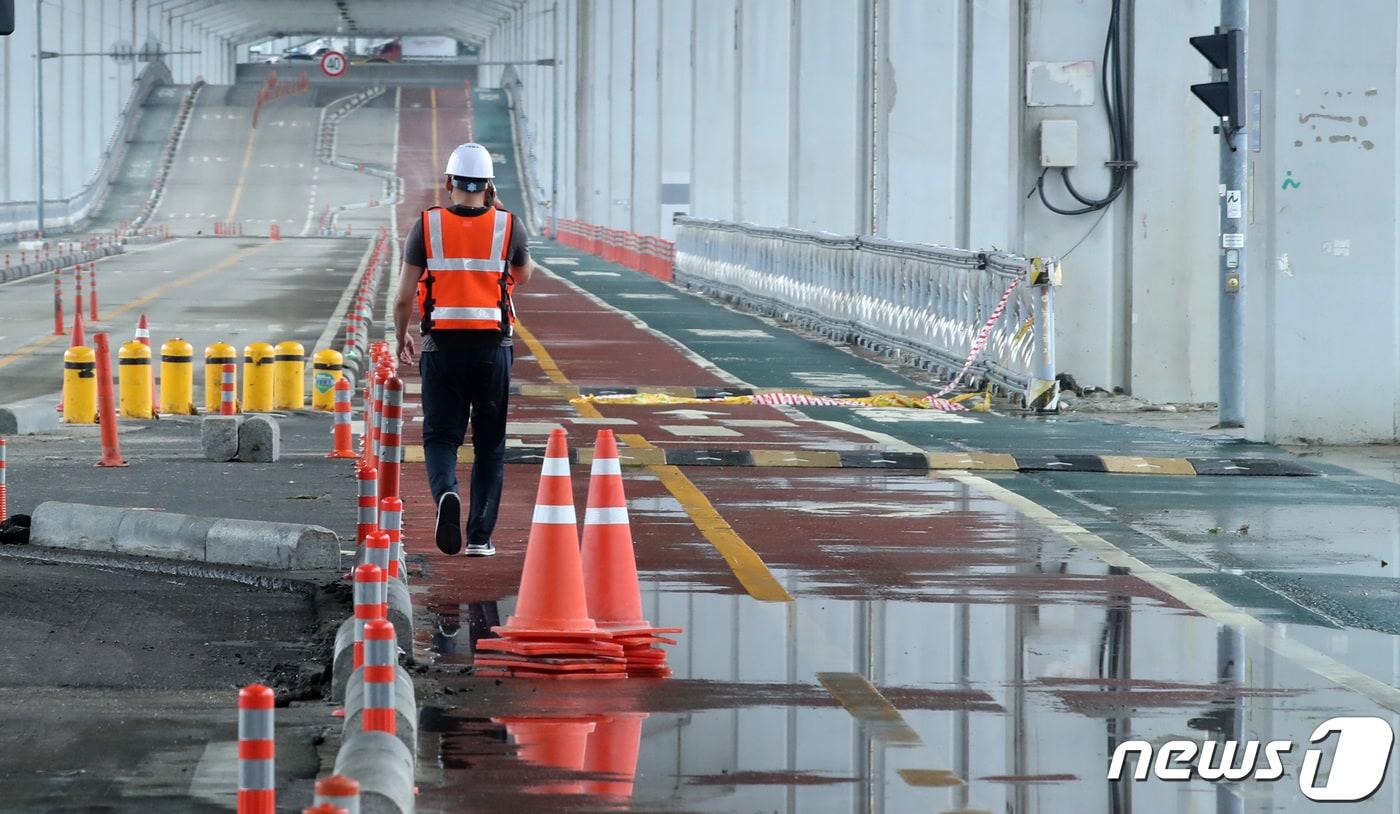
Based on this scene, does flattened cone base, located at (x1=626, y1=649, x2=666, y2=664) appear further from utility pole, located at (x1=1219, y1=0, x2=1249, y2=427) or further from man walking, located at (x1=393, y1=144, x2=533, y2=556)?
utility pole, located at (x1=1219, y1=0, x2=1249, y2=427)

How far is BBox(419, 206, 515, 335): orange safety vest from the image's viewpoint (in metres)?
11.5

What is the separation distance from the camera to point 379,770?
20.1ft

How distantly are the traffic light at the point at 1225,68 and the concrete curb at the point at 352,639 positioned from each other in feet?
36.6

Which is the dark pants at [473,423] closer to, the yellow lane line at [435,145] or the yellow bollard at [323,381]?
the yellow bollard at [323,381]

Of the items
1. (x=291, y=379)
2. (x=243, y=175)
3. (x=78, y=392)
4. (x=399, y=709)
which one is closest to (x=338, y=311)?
(x=291, y=379)

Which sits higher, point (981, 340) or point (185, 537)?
point (981, 340)

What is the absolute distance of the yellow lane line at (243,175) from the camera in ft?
315

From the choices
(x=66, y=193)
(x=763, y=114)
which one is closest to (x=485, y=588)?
(x=763, y=114)

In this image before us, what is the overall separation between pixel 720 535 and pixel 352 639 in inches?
180

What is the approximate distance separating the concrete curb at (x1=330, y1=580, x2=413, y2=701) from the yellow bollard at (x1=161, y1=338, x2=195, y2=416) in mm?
12198

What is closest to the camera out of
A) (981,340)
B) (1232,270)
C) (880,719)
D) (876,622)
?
(880,719)

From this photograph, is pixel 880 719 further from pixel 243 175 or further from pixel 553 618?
pixel 243 175

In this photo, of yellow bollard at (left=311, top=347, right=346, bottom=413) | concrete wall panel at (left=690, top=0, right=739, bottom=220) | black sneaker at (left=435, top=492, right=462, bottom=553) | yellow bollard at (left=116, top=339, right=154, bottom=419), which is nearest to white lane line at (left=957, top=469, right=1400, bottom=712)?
black sneaker at (left=435, top=492, right=462, bottom=553)

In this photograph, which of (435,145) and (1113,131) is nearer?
(1113,131)
